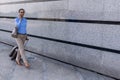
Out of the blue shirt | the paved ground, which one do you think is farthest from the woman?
the paved ground

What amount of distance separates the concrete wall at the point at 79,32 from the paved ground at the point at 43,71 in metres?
0.23

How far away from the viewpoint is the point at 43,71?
6.97 meters

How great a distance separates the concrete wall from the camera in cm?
623

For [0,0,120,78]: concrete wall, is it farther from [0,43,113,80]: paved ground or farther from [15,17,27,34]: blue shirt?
[15,17,27,34]: blue shirt

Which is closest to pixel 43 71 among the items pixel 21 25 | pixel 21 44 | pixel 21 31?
pixel 21 44

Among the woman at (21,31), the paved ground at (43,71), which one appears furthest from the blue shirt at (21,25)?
the paved ground at (43,71)

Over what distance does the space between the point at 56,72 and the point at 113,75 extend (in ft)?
5.17

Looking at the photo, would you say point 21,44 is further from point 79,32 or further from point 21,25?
point 79,32

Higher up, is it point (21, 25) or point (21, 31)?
point (21, 25)

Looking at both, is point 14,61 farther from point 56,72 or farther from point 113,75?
point 113,75

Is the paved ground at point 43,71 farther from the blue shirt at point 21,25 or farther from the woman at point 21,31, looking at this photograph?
the blue shirt at point 21,25

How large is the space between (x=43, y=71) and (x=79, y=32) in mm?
1512

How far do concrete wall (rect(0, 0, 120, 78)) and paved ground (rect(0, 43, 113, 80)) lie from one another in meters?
0.23

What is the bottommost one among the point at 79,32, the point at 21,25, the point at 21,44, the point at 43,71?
the point at 43,71
